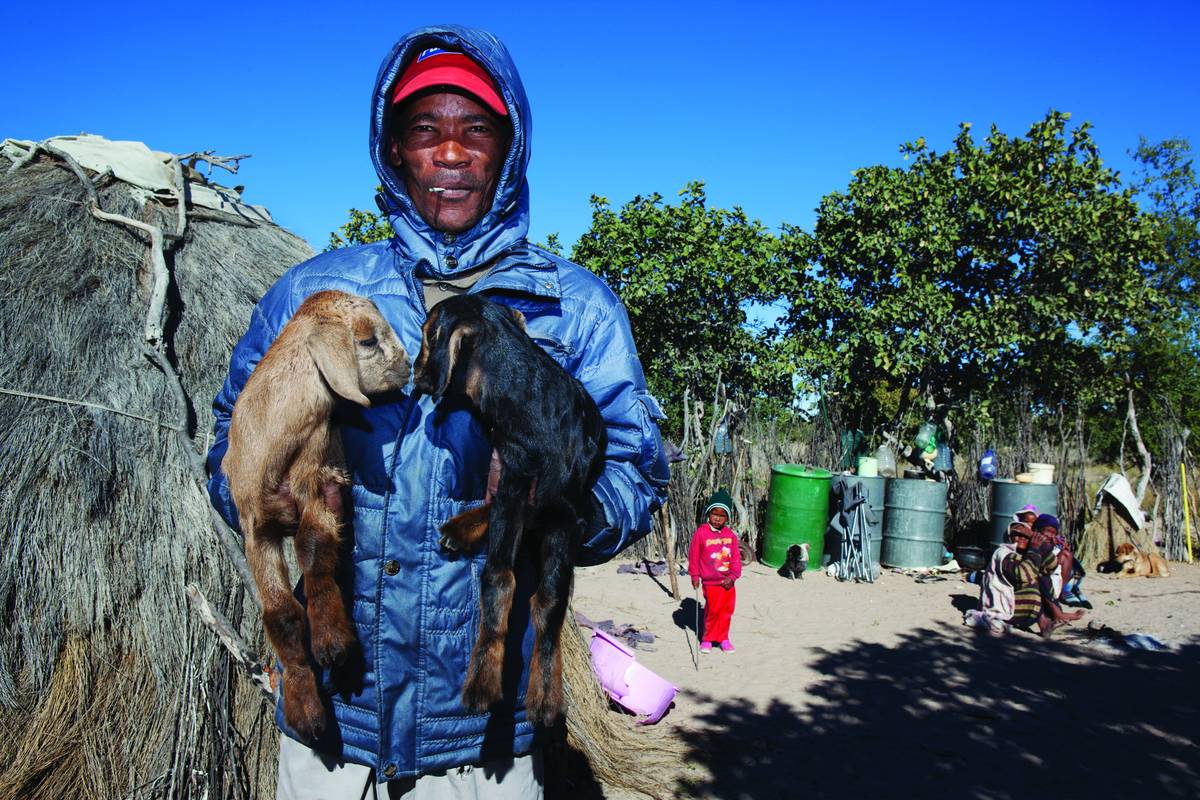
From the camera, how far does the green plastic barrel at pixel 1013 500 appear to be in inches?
539

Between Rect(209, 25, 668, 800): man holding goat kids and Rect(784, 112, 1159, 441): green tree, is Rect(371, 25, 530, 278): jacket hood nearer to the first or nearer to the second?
Rect(209, 25, 668, 800): man holding goat kids

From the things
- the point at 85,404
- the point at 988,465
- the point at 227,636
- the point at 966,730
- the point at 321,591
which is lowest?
the point at 966,730

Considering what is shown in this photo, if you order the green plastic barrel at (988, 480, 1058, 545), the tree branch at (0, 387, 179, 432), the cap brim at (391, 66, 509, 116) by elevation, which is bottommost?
the tree branch at (0, 387, 179, 432)

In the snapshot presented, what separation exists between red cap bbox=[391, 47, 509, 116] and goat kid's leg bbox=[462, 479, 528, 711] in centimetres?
115

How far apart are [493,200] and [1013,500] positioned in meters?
13.6

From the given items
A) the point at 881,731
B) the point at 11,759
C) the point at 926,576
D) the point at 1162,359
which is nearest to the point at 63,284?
the point at 11,759

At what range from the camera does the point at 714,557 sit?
9.79m

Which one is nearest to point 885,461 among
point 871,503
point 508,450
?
point 871,503

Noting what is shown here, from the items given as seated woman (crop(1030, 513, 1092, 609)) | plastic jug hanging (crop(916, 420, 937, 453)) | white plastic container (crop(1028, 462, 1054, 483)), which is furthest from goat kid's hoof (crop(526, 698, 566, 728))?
plastic jug hanging (crop(916, 420, 937, 453))

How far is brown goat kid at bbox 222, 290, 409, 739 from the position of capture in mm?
2020

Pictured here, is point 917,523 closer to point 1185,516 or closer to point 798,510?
point 798,510

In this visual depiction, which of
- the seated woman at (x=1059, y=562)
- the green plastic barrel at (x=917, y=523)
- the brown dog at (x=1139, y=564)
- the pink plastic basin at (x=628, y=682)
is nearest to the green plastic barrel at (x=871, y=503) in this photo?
the green plastic barrel at (x=917, y=523)

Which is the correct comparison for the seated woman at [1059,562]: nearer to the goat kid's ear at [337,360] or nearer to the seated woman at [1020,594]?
the seated woman at [1020,594]

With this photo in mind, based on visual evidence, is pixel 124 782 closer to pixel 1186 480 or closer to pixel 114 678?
pixel 114 678
